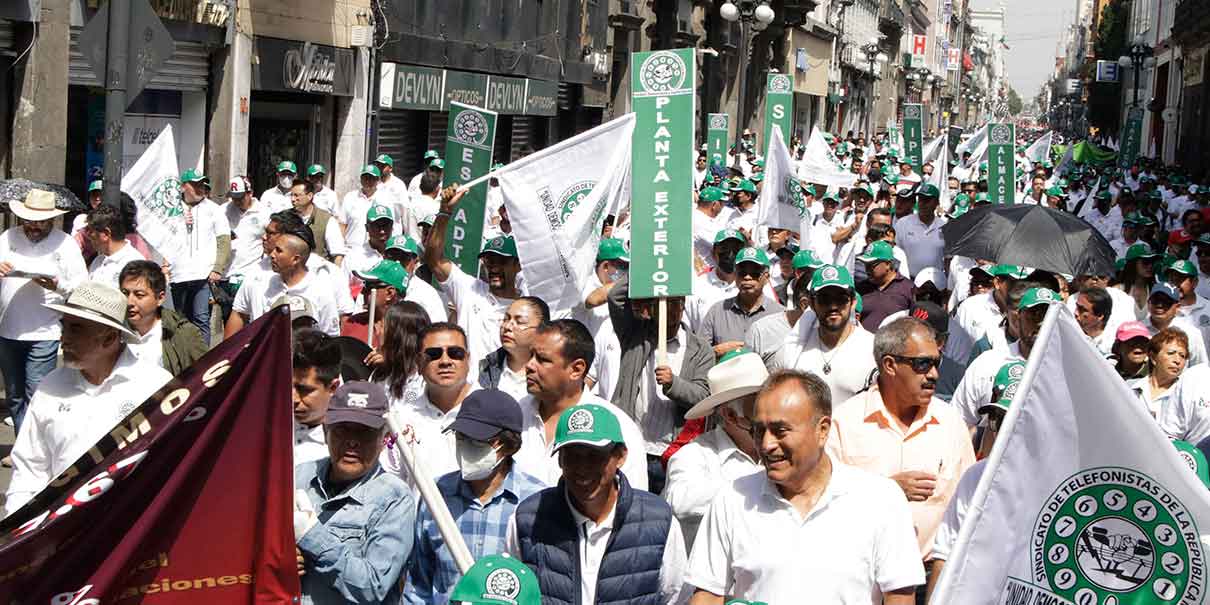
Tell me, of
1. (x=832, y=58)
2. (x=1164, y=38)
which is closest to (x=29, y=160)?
(x=1164, y=38)

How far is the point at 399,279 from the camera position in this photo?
8.16 metres

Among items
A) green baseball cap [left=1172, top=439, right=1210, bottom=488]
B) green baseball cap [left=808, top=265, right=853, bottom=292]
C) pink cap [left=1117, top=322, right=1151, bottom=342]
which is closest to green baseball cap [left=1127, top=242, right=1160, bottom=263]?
pink cap [left=1117, top=322, right=1151, bottom=342]

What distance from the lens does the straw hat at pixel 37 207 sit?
352 inches

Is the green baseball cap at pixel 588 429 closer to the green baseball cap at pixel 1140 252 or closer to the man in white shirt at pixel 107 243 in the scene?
the man in white shirt at pixel 107 243

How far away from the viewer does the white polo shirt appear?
4258 mm

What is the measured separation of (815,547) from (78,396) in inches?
102

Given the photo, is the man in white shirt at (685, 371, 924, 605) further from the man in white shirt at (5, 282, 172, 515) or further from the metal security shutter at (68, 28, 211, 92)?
the metal security shutter at (68, 28, 211, 92)

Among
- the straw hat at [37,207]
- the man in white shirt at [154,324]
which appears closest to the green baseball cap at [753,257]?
the man in white shirt at [154,324]

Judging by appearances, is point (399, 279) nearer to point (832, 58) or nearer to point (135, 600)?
point (135, 600)

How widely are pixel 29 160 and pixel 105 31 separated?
16.7 feet

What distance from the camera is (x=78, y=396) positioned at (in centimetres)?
550

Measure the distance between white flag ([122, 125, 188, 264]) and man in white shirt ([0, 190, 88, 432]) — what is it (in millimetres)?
2066

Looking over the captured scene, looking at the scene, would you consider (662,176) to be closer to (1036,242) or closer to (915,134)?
(1036,242)

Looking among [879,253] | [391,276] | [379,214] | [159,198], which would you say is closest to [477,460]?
[391,276]
